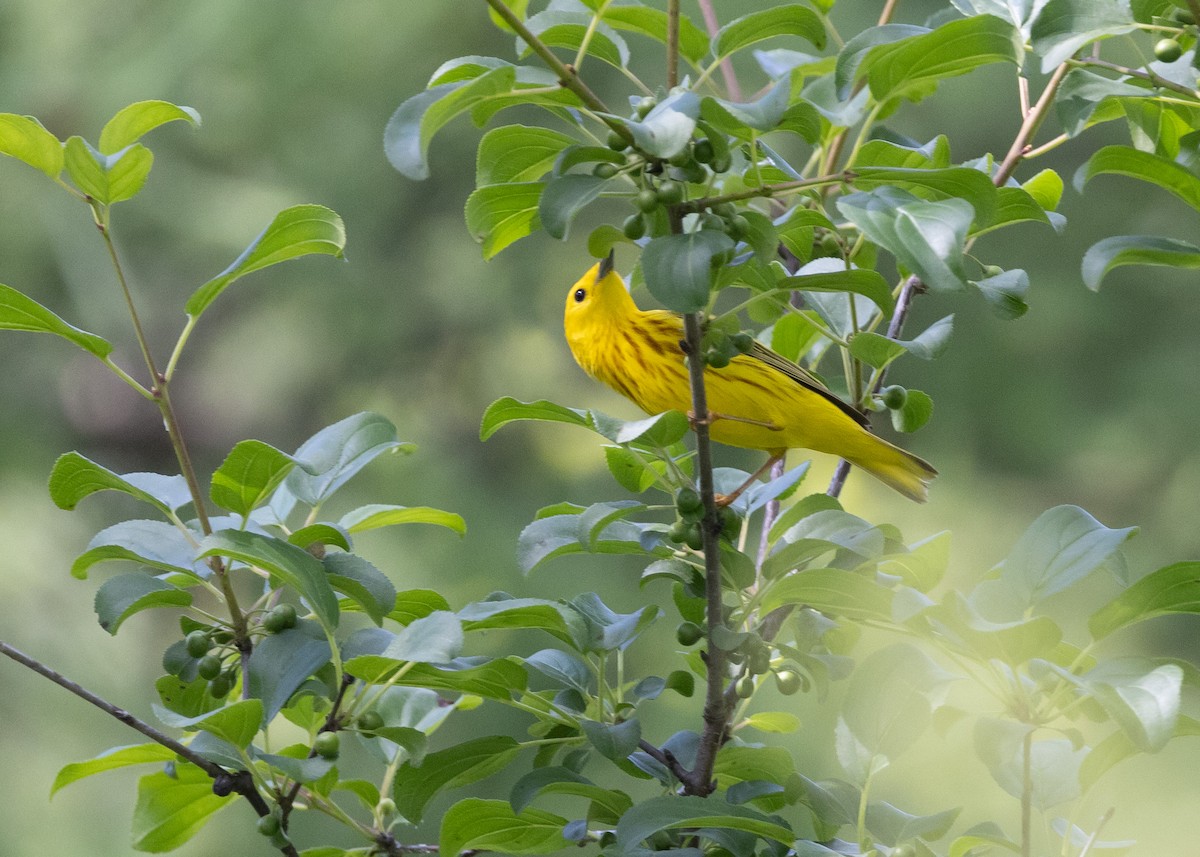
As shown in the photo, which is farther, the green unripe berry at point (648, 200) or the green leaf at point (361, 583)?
the green leaf at point (361, 583)

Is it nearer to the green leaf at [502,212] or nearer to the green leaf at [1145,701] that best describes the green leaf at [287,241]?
the green leaf at [502,212]

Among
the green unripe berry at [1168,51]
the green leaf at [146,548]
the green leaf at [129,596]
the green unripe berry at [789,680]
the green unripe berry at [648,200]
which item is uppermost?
the green unripe berry at [648,200]

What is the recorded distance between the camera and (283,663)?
4.17 feet

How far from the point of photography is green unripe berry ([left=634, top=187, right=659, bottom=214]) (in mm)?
1172

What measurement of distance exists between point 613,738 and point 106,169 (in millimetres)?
734

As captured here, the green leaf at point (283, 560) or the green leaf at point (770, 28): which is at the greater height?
the green leaf at point (770, 28)

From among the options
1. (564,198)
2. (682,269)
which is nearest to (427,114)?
(564,198)

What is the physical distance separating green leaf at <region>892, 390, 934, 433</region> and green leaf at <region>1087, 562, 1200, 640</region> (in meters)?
0.43

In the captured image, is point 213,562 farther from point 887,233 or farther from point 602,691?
point 887,233

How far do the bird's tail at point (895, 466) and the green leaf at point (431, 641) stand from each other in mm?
1226

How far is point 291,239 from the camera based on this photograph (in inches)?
52.5

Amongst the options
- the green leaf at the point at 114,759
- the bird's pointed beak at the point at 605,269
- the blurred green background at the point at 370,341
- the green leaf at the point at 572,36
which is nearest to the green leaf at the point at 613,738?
the green leaf at the point at 114,759

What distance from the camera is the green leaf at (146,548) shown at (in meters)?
1.30

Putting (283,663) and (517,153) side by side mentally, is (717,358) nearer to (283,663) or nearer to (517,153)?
A: (517,153)
